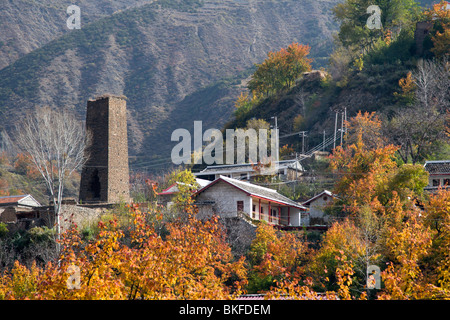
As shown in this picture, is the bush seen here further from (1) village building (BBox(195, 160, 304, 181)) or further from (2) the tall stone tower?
(1) village building (BBox(195, 160, 304, 181))

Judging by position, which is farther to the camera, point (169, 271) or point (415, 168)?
point (415, 168)

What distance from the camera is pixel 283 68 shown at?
83812 millimetres

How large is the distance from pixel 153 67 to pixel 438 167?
413 ft

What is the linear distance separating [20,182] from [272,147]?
40362 millimetres

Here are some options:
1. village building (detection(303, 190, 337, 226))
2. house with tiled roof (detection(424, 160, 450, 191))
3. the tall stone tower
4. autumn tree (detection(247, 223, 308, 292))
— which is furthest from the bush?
house with tiled roof (detection(424, 160, 450, 191))

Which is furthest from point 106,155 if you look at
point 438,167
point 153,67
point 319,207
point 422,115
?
point 153,67

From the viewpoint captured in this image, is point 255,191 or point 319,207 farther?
point 319,207

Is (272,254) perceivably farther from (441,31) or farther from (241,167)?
(441,31)

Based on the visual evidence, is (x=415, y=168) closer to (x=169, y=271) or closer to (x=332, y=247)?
(x=332, y=247)

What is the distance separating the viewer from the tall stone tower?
4928 cm

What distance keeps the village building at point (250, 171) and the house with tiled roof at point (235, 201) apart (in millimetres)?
16125

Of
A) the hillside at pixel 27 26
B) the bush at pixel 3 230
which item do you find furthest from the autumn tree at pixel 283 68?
the hillside at pixel 27 26
